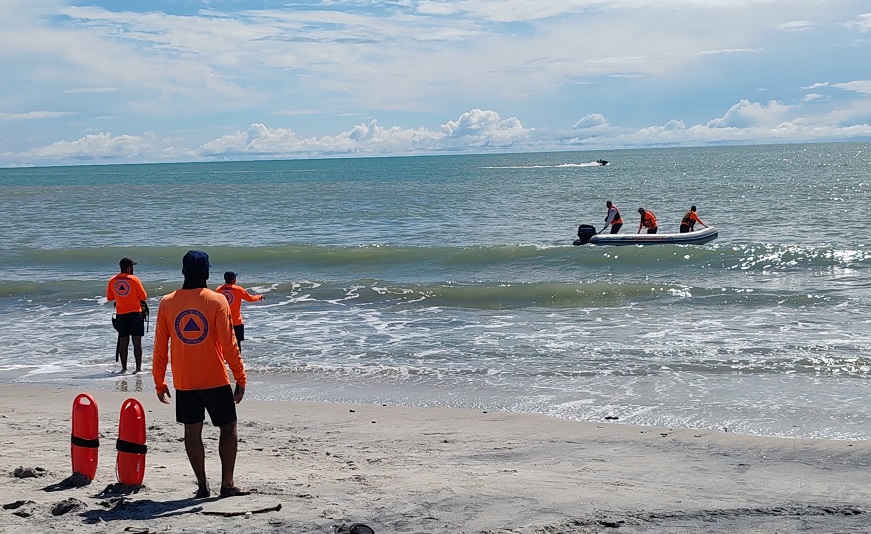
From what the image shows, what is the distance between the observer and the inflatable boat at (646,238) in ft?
75.2

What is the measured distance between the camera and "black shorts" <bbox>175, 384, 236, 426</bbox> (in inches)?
203

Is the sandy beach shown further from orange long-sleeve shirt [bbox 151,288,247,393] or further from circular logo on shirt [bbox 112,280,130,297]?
circular logo on shirt [bbox 112,280,130,297]

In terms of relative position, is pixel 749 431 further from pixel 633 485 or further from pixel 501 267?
pixel 501 267

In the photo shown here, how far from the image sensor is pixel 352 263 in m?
23.4

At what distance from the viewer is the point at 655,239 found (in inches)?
896

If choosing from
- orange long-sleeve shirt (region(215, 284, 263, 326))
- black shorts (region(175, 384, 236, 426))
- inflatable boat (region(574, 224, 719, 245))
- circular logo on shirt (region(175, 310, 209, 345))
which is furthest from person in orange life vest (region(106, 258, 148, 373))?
inflatable boat (region(574, 224, 719, 245))

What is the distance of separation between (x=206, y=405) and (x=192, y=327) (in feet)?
1.57

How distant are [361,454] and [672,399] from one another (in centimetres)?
360

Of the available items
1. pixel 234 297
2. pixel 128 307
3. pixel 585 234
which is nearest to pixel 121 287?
pixel 128 307

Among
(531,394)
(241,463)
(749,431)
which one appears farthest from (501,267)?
(241,463)

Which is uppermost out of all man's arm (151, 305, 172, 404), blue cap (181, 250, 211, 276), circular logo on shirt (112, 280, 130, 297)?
blue cap (181, 250, 211, 276)

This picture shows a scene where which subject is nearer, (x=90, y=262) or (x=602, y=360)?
(x=602, y=360)

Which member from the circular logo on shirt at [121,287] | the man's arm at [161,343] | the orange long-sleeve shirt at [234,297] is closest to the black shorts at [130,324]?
the circular logo on shirt at [121,287]

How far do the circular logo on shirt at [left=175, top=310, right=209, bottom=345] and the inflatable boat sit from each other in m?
18.9
